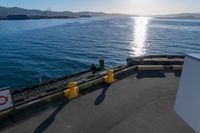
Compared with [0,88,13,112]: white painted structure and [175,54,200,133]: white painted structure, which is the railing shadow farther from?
[175,54,200,133]: white painted structure

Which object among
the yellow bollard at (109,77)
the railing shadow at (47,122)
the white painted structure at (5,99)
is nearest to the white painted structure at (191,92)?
the yellow bollard at (109,77)

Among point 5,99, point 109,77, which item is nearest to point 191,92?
point 109,77

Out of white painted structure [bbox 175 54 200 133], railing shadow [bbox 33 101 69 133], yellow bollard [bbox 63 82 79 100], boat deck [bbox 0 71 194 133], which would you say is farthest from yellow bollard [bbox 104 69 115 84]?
white painted structure [bbox 175 54 200 133]

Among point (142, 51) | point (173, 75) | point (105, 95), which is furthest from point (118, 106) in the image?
point (142, 51)

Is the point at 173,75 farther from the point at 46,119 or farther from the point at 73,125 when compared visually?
the point at 46,119

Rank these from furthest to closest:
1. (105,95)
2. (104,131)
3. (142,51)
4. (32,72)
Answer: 1. (142,51)
2. (32,72)
3. (105,95)
4. (104,131)

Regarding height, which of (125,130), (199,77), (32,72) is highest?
(199,77)

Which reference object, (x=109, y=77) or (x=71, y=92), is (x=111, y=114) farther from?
(x=109, y=77)

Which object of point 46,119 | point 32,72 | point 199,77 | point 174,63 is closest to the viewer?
point 199,77
